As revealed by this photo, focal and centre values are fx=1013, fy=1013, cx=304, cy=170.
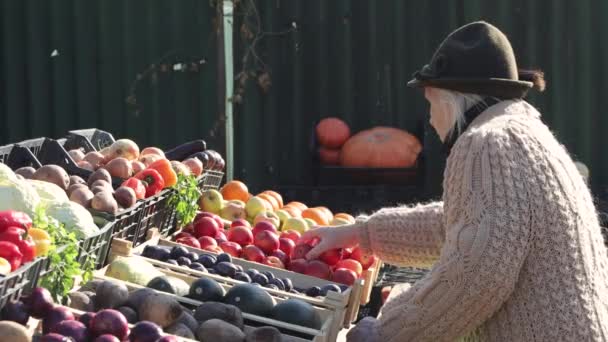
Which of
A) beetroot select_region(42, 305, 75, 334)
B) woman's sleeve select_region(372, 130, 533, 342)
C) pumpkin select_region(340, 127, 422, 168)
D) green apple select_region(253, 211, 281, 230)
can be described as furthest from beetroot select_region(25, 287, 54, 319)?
pumpkin select_region(340, 127, 422, 168)

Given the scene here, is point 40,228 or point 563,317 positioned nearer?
point 563,317

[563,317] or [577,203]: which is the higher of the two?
[577,203]

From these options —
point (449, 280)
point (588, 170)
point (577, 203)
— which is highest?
point (577, 203)

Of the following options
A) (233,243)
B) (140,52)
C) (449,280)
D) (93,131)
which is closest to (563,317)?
(449,280)

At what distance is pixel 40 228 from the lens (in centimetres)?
328

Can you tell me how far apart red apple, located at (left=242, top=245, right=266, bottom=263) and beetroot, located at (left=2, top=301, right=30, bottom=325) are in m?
1.79

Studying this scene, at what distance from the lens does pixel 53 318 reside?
296 cm

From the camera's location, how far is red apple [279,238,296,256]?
4.77 m

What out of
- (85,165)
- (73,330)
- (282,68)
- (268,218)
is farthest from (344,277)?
(282,68)

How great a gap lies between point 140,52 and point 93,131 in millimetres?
2844

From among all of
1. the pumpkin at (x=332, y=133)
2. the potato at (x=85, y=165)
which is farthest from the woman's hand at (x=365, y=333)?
the pumpkin at (x=332, y=133)

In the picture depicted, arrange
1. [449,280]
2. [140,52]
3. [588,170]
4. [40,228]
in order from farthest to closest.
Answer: [140,52]
[588,170]
[40,228]
[449,280]

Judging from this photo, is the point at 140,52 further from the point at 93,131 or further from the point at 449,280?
the point at 449,280

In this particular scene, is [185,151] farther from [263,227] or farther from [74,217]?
[74,217]
